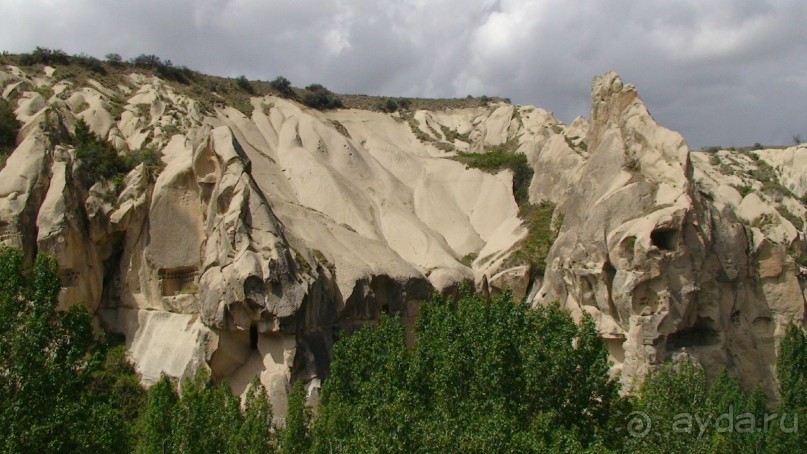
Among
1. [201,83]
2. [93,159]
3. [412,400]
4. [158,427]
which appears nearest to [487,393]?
[412,400]

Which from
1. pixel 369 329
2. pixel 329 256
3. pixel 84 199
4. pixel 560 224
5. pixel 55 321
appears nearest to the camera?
pixel 55 321

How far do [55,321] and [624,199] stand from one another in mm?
20704

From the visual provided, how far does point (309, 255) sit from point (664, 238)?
1308 cm

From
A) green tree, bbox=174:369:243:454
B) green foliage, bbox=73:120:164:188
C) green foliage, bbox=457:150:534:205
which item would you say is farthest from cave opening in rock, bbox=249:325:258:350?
green foliage, bbox=457:150:534:205

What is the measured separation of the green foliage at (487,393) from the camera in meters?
12.8

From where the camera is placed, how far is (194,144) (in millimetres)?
28625

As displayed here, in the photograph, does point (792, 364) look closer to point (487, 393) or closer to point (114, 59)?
point (487, 393)

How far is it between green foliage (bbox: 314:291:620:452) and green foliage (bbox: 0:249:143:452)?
4778 millimetres

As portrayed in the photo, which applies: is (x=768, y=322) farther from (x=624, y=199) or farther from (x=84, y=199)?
(x=84, y=199)

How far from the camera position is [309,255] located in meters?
26.8

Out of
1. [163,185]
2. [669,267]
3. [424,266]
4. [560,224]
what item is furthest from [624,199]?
[163,185]

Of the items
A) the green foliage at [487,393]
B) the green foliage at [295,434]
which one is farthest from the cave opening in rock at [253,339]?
the green foliage at [295,434]

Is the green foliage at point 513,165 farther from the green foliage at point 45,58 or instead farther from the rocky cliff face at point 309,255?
the green foliage at point 45,58

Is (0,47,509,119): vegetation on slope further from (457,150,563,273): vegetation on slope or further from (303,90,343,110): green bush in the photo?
(457,150,563,273): vegetation on slope
